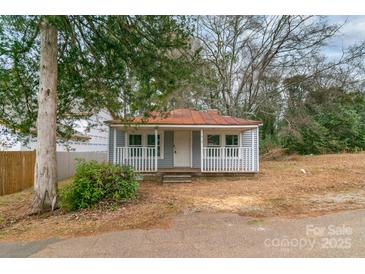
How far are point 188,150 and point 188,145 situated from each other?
249 millimetres

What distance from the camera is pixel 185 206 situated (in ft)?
21.9

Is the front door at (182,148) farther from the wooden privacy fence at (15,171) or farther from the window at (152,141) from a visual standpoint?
the wooden privacy fence at (15,171)

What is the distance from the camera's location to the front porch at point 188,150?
1214 cm

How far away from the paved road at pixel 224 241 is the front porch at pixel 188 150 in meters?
6.70

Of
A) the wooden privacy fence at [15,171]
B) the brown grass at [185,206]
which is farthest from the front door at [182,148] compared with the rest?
the wooden privacy fence at [15,171]

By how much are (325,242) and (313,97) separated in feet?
69.3

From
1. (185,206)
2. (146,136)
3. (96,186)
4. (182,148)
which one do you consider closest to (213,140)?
(182,148)

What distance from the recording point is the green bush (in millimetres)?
6391

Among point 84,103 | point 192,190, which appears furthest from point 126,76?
point 192,190

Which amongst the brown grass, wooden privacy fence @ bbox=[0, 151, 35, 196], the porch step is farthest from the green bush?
the porch step

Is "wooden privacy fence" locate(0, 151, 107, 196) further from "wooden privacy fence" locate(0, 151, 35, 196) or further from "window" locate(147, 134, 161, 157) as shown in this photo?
"window" locate(147, 134, 161, 157)

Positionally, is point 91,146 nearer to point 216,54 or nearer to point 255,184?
point 216,54

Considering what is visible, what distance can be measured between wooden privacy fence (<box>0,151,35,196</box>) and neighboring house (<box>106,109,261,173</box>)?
3355mm
